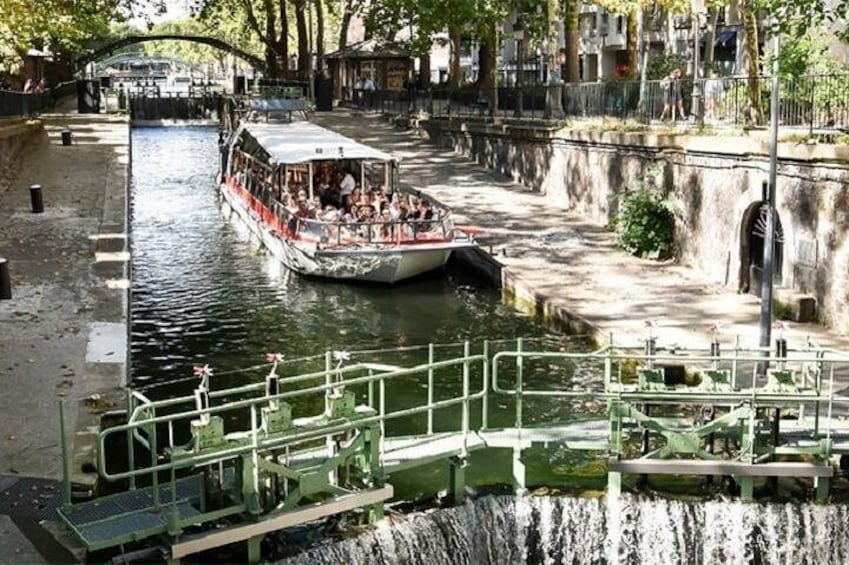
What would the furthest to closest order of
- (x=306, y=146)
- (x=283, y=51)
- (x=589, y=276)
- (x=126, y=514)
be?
1. (x=283, y=51)
2. (x=306, y=146)
3. (x=589, y=276)
4. (x=126, y=514)

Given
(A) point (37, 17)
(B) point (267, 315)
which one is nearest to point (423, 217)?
(B) point (267, 315)

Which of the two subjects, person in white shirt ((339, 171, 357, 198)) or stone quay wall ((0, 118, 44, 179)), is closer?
person in white shirt ((339, 171, 357, 198))

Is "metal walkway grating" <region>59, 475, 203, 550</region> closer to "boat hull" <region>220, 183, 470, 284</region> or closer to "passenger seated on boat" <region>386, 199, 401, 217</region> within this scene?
"boat hull" <region>220, 183, 470, 284</region>

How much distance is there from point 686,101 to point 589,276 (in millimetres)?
6104

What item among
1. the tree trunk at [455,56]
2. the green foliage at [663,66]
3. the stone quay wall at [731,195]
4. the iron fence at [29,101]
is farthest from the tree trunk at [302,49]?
the stone quay wall at [731,195]

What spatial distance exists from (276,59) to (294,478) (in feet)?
210

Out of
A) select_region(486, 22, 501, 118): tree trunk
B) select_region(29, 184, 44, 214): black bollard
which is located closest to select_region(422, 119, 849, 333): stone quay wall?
select_region(486, 22, 501, 118): tree trunk

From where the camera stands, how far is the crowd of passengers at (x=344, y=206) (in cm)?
2742

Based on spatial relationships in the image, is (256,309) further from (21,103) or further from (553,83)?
(21,103)

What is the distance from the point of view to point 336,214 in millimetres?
28328

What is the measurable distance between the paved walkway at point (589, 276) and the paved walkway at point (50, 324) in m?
8.49

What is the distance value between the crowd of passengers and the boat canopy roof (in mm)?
705

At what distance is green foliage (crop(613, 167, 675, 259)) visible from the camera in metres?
27.2

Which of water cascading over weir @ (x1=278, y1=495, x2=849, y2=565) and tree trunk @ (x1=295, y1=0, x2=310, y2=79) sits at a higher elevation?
tree trunk @ (x1=295, y1=0, x2=310, y2=79)
